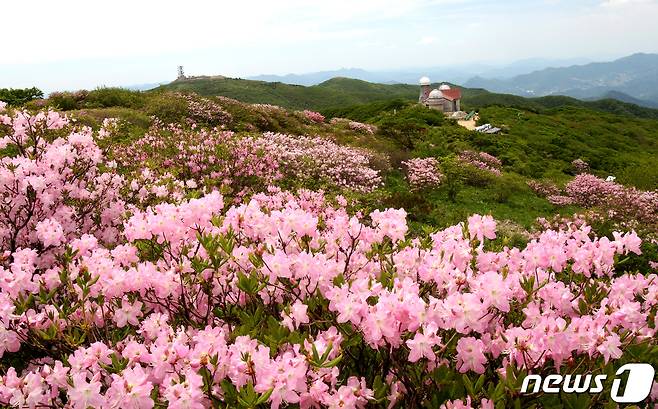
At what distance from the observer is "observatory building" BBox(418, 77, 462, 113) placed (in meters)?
71.9

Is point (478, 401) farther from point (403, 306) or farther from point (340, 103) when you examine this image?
point (340, 103)

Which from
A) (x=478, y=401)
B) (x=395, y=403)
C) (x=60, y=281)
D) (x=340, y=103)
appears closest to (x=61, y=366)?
(x=60, y=281)

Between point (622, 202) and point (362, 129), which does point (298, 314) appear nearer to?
point (622, 202)

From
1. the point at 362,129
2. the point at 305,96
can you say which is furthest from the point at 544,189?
the point at 305,96

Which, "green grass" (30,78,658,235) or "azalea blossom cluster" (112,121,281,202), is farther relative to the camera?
"green grass" (30,78,658,235)

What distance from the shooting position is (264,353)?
2.18 m

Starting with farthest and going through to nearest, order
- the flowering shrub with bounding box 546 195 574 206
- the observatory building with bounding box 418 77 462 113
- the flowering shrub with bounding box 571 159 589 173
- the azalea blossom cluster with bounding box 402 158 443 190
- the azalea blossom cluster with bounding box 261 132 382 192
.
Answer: the observatory building with bounding box 418 77 462 113 < the flowering shrub with bounding box 571 159 589 173 < the flowering shrub with bounding box 546 195 574 206 < the azalea blossom cluster with bounding box 402 158 443 190 < the azalea blossom cluster with bounding box 261 132 382 192

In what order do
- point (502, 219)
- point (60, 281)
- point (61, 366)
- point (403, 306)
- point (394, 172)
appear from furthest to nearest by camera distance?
point (394, 172)
point (502, 219)
point (60, 281)
point (61, 366)
point (403, 306)

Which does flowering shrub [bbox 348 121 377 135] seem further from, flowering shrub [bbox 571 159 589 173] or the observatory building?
the observatory building

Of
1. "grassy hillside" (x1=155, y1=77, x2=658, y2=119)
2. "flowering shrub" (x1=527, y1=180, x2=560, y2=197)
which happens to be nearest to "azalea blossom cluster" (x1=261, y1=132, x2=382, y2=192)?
"flowering shrub" (x1=527, y1=180, x2=560, y2=197)

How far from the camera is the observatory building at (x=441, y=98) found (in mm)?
71875

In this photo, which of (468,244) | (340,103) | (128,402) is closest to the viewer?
(128,402)

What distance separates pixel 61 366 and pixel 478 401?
2.28 meters

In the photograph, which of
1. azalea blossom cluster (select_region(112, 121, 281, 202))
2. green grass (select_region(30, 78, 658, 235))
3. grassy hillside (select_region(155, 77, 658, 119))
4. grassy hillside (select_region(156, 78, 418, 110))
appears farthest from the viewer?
grassy hillside (select_region(155, 77, 658, 119))
